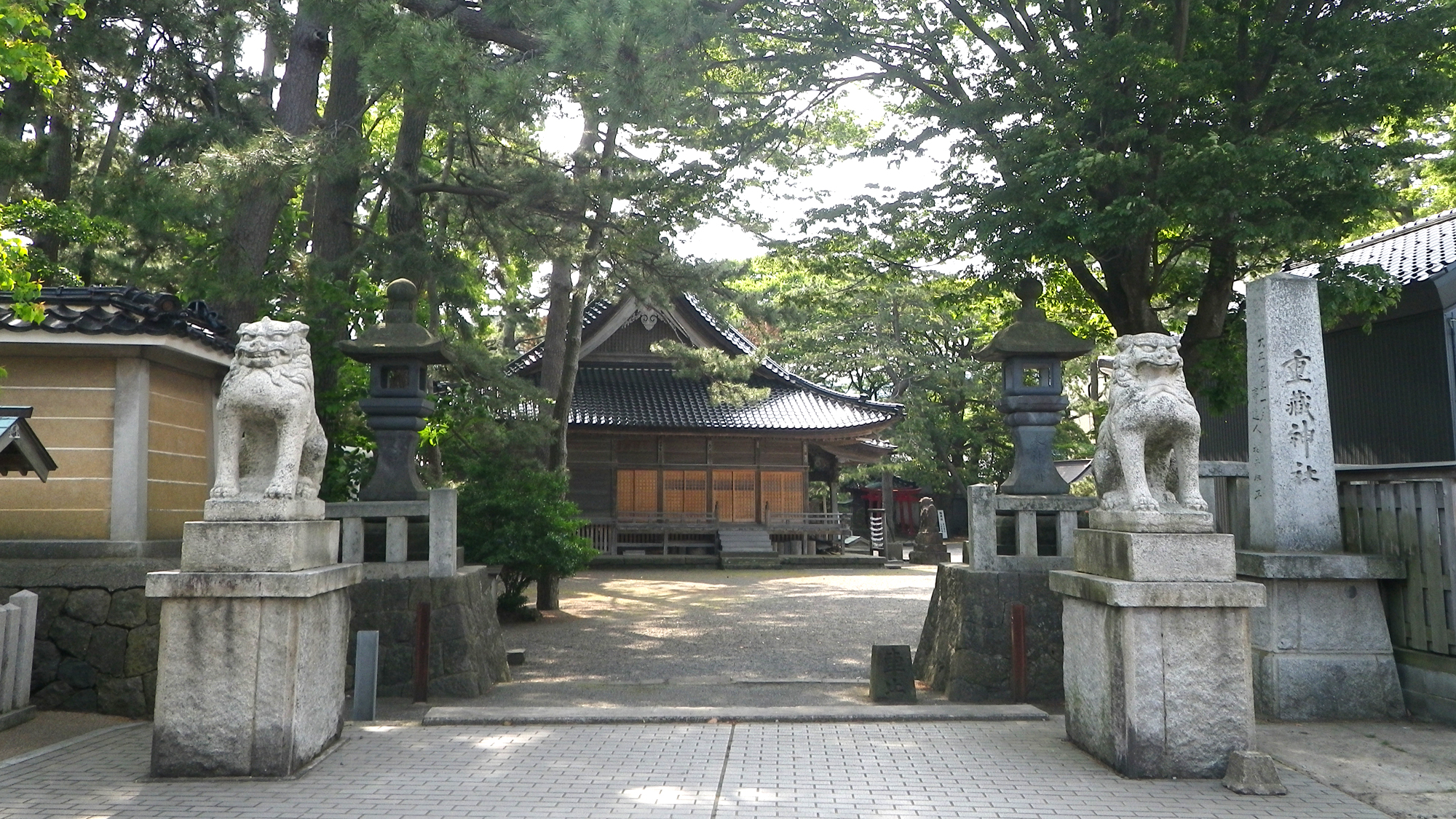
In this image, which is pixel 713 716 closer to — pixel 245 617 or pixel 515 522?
pixel 245 617

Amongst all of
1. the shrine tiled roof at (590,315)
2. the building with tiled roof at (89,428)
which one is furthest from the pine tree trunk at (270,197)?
the shrine tiled roof at (590,315)

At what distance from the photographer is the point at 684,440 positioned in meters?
29.2

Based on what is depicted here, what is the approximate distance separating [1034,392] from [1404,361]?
834 centimetres

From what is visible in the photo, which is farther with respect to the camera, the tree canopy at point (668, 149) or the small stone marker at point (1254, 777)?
the tree canopy at point (668, 149)

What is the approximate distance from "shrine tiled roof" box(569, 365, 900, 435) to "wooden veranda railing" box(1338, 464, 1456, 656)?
19.9 m

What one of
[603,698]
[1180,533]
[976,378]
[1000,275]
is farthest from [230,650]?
[976,378]

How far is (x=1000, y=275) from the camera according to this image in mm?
12000

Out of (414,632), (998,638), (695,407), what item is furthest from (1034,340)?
(695,407)

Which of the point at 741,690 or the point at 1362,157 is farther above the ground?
the point at 1362,157

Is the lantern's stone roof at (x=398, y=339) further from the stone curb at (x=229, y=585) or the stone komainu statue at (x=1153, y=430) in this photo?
the stone komainu statue at (x=1153, y=430)

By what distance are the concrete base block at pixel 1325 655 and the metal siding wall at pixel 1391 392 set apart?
7271 millimetres

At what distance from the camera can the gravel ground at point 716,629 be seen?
1173 cm

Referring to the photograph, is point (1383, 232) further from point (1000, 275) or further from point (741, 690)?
point (741, 690)

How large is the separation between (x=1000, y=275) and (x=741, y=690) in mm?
5729
